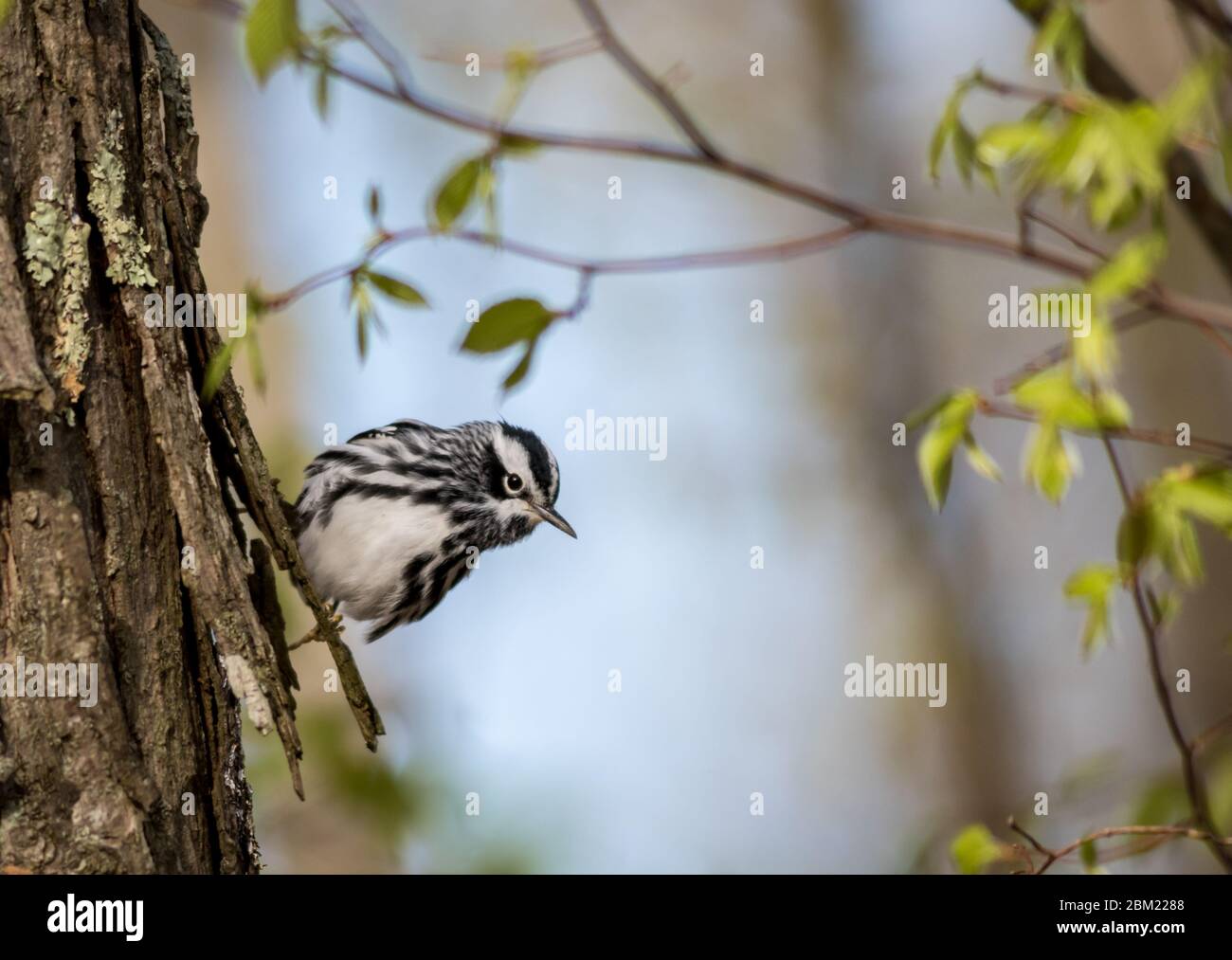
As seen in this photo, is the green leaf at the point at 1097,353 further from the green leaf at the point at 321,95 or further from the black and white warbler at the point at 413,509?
the black and white warbler at the point at 413,509

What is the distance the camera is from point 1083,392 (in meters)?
1.40

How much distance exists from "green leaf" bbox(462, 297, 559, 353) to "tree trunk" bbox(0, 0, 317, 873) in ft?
2.52

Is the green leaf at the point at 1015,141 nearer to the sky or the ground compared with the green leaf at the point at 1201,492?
nearer to the sky

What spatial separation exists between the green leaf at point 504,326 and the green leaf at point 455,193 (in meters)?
0.14

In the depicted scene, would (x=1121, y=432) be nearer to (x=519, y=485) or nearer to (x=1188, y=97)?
(x=1188, y=97)

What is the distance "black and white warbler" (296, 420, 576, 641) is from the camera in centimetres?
360

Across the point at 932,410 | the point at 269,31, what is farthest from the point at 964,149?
the point at 269,31

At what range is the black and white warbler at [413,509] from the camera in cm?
360

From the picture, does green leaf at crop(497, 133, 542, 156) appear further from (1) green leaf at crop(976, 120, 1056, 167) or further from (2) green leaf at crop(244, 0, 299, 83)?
(1) green leaf at crop(976, 120, 1056, 167)

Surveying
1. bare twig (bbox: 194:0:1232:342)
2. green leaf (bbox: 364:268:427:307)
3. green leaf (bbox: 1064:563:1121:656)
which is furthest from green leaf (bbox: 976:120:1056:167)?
green leaf (bbox: 364:268:427:307)

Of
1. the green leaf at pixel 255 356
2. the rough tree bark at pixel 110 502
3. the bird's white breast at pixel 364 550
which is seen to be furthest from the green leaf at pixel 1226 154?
the bird's white breast at pixel 364 550

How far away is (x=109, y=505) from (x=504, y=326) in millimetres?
890
